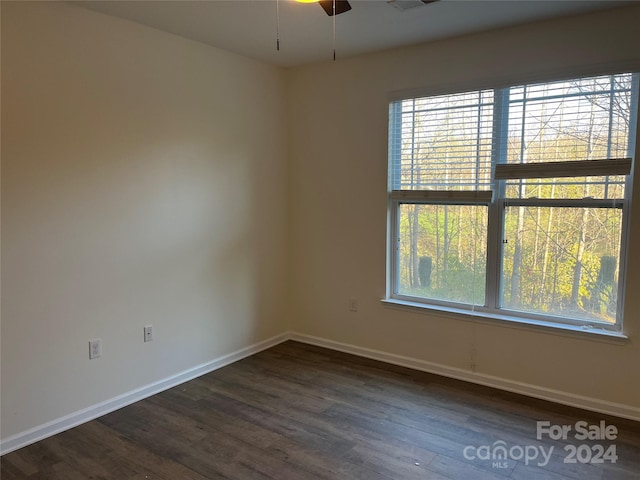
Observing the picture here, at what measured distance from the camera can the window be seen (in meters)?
2.85

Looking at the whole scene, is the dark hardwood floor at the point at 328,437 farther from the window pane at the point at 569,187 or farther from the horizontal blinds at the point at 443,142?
the horizontal blinds at the point at 443,142

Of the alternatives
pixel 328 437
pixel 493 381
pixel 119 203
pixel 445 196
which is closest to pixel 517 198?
pixel 445 196

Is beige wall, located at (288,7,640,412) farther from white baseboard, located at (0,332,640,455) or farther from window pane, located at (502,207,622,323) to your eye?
window pane, located at (502,207,622,323)

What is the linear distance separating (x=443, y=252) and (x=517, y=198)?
67 centimetres

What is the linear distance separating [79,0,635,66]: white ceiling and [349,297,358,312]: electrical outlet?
6.69 feet

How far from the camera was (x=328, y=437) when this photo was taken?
2.62m

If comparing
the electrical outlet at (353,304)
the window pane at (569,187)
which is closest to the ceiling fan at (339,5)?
the window pane at (569,187)

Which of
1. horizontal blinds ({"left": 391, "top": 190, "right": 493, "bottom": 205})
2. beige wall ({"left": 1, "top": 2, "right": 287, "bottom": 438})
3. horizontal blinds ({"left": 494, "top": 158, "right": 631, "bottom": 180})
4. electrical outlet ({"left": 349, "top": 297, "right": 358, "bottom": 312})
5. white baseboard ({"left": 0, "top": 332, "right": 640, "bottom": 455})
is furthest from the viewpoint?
electrical outlet ({"left": 349, "top": 297, "right": 358, "bottom": 312})

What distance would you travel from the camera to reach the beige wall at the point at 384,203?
9.29 feet

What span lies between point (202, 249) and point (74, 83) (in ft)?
4.58

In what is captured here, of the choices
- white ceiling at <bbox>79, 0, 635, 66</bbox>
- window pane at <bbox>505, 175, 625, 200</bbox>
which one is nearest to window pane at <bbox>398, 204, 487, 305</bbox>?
window pane at <bbox>505, 175, 625, 200</bbox>

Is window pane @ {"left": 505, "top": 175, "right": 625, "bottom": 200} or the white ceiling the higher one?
the white ceiling

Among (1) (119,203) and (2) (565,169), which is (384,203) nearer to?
(2) (565,169)

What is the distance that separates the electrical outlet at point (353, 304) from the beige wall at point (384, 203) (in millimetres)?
42
